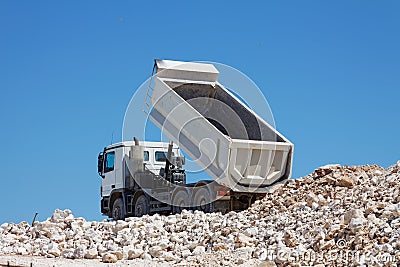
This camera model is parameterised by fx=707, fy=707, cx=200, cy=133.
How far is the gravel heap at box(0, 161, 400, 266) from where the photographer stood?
927 centimetres

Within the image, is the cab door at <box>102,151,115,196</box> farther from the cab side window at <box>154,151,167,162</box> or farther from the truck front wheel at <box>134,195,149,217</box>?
the cab side window at <box>154,151,167,162</box>

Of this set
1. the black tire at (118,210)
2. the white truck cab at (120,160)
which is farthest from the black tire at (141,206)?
the white truck cab at (120,160)

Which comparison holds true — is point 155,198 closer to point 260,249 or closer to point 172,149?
point 172,149

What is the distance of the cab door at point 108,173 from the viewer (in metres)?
17.7

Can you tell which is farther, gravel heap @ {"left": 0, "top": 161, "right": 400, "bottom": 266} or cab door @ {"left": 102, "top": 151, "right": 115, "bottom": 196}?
cab door @ {"left": 102, "top": 151, "right": 115, "bottom": 196}

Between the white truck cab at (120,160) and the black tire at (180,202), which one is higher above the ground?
the white truck cab at (120,160)

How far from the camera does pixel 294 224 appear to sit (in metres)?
10.9

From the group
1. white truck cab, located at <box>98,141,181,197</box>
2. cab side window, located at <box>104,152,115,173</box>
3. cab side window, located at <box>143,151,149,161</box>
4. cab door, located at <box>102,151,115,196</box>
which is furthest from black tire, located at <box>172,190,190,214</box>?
cab side window, located at <box>104,152,115,173</box>

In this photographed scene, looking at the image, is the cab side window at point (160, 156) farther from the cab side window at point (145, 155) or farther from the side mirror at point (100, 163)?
the side mirror at point (100, 163)

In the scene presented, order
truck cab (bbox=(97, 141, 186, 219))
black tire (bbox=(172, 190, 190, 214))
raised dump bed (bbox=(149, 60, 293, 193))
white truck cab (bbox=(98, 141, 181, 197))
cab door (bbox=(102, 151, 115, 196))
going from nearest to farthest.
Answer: raised dump bed (bbox=(149, 60, 293, 193))
black tire (bbox=(172, 190, 190, 214))
truck cab (bbox=(97, 141, 186, 219))
white truck cab (bbox=(98, 141, 181, 197))
cab door (bbox=(102, 151, 115, 196))

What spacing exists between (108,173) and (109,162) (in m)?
0.28

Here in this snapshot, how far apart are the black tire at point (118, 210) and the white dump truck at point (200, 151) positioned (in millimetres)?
131

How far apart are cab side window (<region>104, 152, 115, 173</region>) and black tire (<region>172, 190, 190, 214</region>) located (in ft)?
9.20

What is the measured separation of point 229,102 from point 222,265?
614 centimetres
